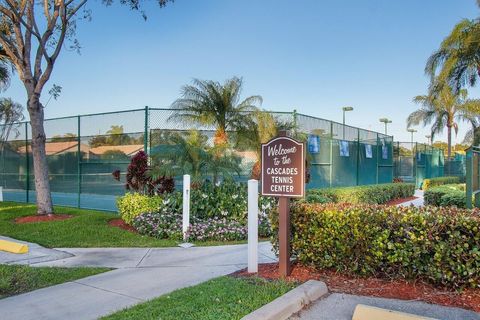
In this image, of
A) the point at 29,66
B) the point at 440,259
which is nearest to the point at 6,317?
the point at 440,259

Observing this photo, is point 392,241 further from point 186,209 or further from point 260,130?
point 260,130

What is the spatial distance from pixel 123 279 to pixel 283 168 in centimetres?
261

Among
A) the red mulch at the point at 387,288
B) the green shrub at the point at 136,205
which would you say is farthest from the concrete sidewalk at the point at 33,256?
the red mulch at the point at 387,288

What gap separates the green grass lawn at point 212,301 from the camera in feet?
12.6

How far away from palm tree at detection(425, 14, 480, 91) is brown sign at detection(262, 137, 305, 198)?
12.7 meters

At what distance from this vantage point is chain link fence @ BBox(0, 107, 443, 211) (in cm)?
1148

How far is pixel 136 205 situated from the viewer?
9.49 m

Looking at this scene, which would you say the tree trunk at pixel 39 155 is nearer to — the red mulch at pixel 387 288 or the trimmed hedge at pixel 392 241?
the red mulch at pixel 387 288

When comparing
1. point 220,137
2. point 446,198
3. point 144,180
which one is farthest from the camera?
point 220,137

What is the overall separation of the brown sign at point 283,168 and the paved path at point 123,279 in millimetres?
1491

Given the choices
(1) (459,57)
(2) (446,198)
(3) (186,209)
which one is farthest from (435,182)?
(3) (186,209)

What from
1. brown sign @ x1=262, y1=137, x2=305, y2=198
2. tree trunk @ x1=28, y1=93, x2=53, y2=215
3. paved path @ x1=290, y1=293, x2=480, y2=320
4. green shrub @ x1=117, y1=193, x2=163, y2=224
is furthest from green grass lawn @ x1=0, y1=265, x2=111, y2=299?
tree trunk @ x1=28, y1=93, x2=53, y2=215

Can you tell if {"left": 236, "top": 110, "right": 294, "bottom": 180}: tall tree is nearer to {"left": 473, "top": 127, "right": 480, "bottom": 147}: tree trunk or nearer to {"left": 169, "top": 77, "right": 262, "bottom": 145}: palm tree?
{"left": 169, "top": 77, "right": 262, "bottom": 145}: palm tree

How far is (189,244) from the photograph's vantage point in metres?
7.79
